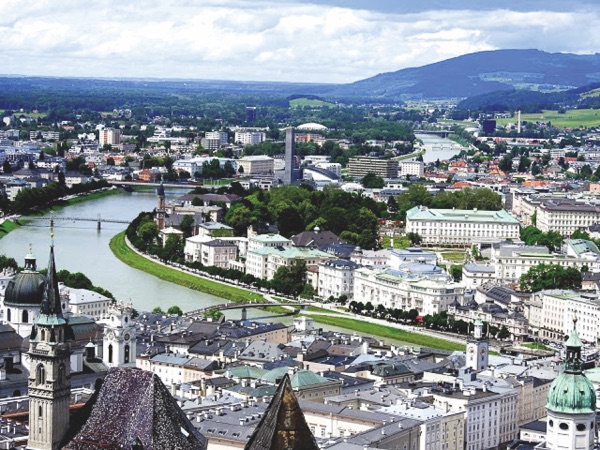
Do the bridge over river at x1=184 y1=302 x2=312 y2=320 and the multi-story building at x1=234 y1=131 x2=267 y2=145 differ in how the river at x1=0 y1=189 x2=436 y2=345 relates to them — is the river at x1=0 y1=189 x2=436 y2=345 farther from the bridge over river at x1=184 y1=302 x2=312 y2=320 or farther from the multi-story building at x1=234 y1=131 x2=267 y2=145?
the multi-story building at x1=234 y1=131 x2=267 y2=145

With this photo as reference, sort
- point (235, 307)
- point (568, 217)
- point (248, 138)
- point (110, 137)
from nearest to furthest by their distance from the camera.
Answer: point (235, 307) < point (568, 217) < point (110, 137) < point (248, 138)

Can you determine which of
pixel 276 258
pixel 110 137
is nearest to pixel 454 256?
pixel 276 258

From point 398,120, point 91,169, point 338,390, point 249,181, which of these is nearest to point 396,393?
point 338,390

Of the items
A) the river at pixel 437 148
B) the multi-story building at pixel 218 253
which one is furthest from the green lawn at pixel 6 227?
the river at pixel 437 148

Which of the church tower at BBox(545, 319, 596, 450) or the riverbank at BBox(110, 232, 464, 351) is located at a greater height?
the church tower at BBox(545, 319, 596, 450)

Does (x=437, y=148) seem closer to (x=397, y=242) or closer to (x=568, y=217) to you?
(x=568, y=217)

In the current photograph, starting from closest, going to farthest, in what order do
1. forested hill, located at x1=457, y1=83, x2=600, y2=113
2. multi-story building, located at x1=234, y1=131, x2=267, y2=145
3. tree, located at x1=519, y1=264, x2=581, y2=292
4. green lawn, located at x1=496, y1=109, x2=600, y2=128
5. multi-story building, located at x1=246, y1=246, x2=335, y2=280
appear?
tree, located at x1=519, y1=264, x2=581, y2=292
multi-story building, located at x1=246, y1=246, x2=335, y2=280
multi-story building, located at x1=234, y1=131, x2=267, y2=145
green lawn, located at x1=496, y1=109, x2=600, y2=128
forested hill, located at x1=457, y1=83, x2=600, y2=113

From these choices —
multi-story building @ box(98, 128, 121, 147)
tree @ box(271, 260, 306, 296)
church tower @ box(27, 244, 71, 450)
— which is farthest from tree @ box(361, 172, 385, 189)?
church tower @ box(27, 244, 71, 450)
